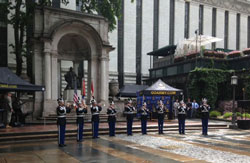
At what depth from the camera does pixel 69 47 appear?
910 inches

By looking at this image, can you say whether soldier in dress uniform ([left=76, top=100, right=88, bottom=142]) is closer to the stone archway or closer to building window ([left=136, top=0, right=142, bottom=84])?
the stone archway

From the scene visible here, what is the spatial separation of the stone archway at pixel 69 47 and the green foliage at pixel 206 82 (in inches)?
452

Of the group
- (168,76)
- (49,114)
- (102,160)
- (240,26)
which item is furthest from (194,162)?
(240,26)

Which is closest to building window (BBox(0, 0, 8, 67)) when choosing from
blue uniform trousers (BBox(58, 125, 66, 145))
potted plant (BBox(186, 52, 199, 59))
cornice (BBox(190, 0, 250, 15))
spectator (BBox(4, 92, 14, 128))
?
spectator (BBox(4, 92, 14, 128))

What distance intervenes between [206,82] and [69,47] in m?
14.7

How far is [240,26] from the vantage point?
50281 millimetres

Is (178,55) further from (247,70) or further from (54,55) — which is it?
(54,55)

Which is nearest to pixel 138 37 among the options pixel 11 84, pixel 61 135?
pixel 11 84

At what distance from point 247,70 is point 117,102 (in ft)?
46.8

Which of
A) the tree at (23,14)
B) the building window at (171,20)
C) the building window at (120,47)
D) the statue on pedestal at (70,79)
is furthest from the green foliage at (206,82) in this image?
the building window at (171,20)

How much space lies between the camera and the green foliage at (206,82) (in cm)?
2755

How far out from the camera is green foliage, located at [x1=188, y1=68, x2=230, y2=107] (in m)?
27.5

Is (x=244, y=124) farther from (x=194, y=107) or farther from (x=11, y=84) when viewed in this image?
(x=11, y=84)

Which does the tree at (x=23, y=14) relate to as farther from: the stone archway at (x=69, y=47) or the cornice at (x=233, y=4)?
A: the cornice at (x=233, y=4)
